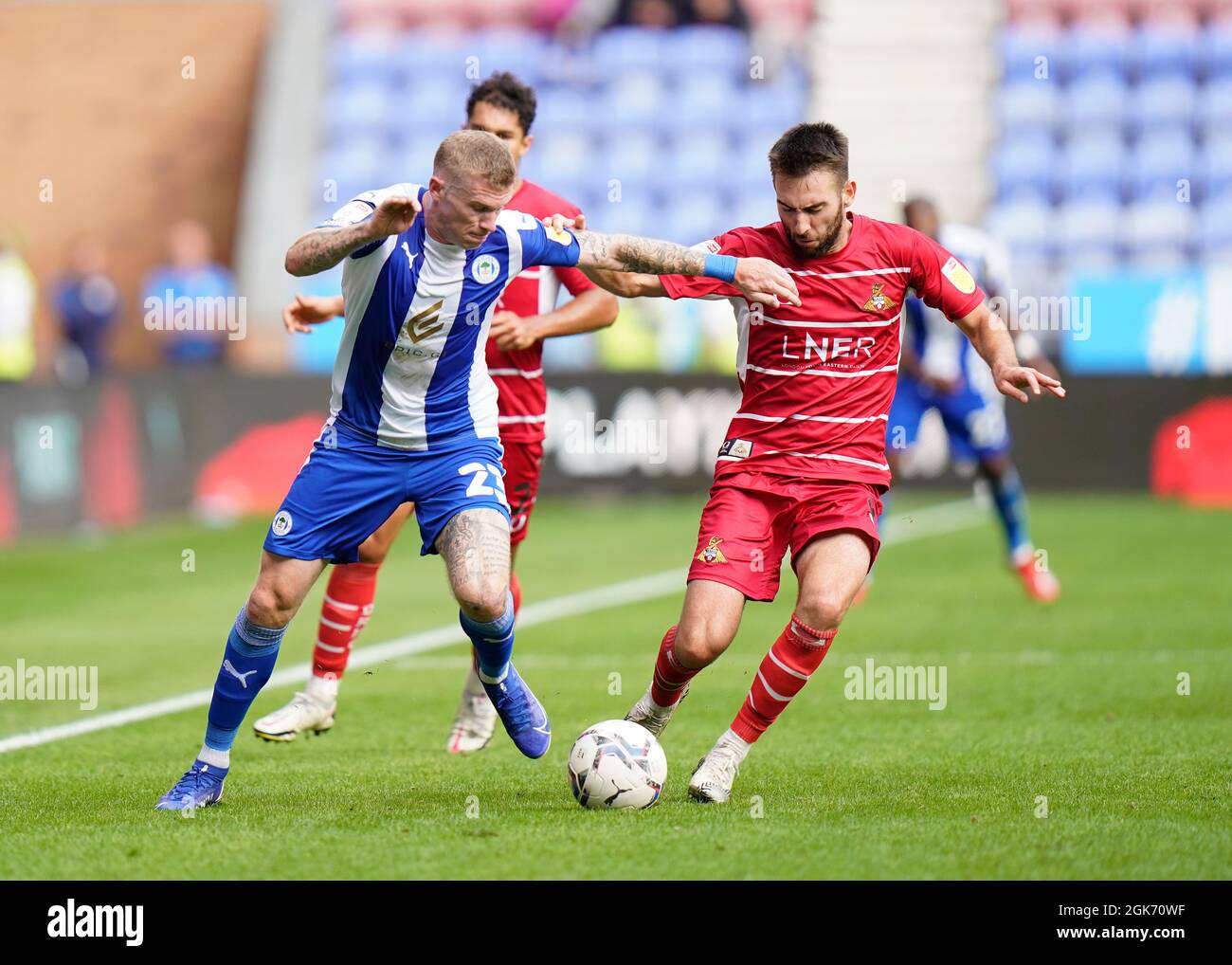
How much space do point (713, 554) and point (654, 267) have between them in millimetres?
938

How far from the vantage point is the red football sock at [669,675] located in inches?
239

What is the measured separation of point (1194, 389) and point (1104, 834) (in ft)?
42.4

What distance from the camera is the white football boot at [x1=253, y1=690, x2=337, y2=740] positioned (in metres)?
6.92

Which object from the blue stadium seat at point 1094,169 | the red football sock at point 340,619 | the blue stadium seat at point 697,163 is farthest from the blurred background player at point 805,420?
the blue stadium seat at point 697,163

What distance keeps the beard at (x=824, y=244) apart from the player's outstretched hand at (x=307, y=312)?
1645mm

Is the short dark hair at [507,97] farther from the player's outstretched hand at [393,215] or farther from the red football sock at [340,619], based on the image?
the red football sock at [340,619]

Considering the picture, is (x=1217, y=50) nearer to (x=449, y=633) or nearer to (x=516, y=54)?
(x=516, y=54)

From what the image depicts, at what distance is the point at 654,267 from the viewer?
5.90 m

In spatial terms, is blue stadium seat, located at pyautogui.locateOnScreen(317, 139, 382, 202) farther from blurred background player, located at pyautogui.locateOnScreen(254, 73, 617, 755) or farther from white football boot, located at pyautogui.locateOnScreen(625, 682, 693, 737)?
white football boot, located at pyautogui.locateOnScreen(625, 682, 693, 737)

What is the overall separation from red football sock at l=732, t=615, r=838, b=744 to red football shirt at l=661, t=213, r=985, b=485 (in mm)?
A: 541

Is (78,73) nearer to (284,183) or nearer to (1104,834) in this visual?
(284,183)

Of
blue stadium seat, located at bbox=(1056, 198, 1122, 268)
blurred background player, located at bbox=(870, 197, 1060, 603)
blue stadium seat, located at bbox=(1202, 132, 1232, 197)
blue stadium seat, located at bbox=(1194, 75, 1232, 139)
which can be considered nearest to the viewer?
blurred background player, located at bbox=(870, 197, 1060, 603)

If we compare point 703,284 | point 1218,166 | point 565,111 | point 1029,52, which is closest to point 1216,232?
point 1218,166

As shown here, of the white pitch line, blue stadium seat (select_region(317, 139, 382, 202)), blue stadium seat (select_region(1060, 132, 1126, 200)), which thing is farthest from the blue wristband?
blue stadium seat (select_region(317, 139, 382, 202))
